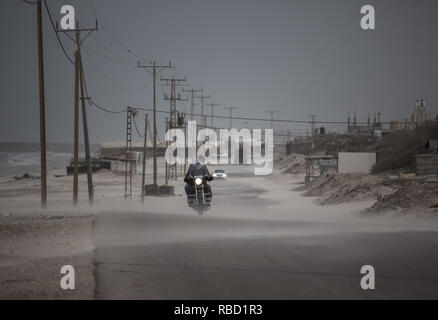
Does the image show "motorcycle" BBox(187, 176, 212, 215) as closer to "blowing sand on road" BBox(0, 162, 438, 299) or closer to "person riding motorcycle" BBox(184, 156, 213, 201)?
"person riding motorcycle" BBox(184, 156, 213, 201)

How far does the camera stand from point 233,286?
822 centimetres

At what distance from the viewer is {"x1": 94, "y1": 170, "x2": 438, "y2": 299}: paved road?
26.1 ft

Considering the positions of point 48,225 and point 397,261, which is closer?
point 397,261

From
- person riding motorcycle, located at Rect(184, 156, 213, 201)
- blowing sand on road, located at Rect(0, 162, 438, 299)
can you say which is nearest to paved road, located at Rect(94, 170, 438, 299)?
blowing sand on road, located at Rect(0, 162, 438, 299)

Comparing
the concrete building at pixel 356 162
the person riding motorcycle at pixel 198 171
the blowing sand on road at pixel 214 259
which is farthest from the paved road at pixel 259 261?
the concrete building at pixel 356 162

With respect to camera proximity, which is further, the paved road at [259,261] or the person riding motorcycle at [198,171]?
the person riding motorcycle at [198,171]

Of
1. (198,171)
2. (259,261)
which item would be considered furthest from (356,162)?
(259,261)

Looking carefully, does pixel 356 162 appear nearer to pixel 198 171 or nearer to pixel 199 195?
pixel 198 171

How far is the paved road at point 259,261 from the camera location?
796 centimetres

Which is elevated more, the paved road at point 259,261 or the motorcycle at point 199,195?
the motorcycle at point 199,195

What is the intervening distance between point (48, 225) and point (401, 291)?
11.4m

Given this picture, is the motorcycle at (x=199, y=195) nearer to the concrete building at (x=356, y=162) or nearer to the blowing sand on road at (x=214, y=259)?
the blowing sand on road at (x=214, y=259)

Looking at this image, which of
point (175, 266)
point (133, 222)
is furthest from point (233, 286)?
point (133, 222)
